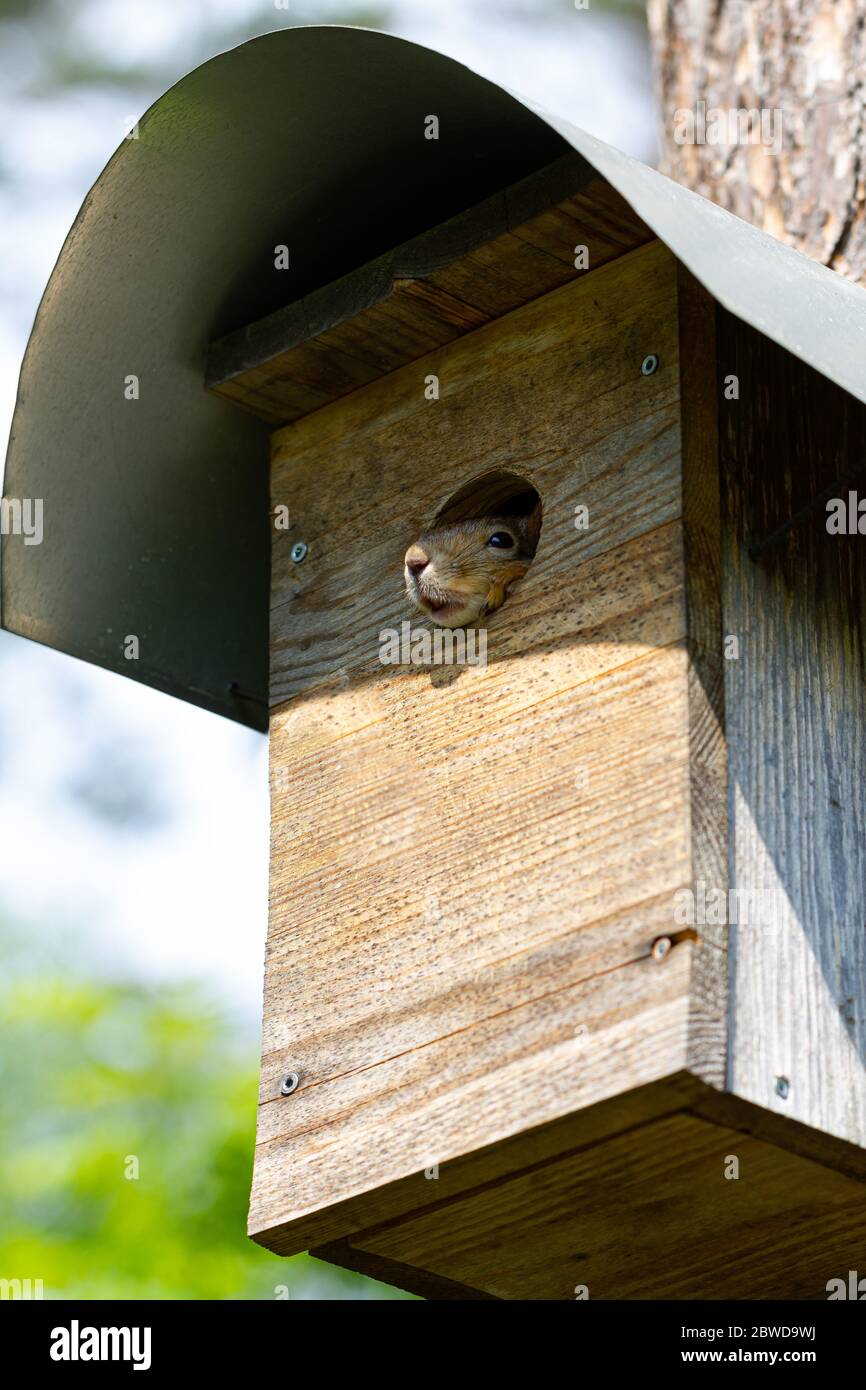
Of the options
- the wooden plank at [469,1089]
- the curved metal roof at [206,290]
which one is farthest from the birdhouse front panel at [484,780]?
the curved metal roof at [206,290]

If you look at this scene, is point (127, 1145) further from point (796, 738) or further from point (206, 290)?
point (796, 738)

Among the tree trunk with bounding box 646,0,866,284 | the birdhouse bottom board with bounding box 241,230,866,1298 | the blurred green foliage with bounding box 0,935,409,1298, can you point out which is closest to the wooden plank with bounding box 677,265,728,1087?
the birdhouse bottom board with bounding box 241,230,866,1298

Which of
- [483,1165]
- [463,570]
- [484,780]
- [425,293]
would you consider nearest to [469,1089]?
[483,1165]

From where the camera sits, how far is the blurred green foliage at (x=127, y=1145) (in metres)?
5.86

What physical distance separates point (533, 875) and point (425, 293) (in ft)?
3.11

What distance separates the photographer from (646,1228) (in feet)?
8.92

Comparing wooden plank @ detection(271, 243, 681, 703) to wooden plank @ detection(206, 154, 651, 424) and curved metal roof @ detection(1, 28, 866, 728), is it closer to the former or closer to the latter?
wooden plank @ detection(206, 154, 651, 424)

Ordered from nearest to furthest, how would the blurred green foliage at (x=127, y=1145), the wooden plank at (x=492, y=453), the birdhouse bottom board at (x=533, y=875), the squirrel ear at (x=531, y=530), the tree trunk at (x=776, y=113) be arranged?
the birdhouse bottom board at (x=533, y=875)
the wooden plank at (x=492, y=453)
the squirrel ear at (x=531, y=530)
the tree trunk at (x=776, y=113)
the blurred green foliage at (x=127, y=1145)

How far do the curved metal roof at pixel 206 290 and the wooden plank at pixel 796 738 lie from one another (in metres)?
0.26

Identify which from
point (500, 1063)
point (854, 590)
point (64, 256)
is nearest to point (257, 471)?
point (64, 256)

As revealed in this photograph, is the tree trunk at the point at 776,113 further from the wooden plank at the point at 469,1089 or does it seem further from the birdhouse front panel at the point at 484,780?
the wooden plank at the point at 469,1089

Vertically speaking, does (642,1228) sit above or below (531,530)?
below

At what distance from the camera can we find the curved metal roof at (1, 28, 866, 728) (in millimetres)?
2893

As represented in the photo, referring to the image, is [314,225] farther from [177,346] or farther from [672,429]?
[672,429]
